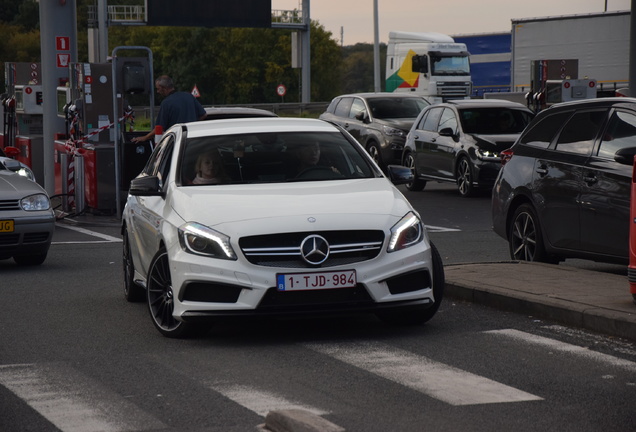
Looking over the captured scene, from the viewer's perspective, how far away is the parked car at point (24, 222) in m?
13.2

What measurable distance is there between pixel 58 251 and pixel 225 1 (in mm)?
40586

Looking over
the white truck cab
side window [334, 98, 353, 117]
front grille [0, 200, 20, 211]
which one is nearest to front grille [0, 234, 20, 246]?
front grille [0, 200, 20, 211]

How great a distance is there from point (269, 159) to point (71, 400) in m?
3.30

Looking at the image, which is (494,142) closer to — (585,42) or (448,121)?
(448,121)

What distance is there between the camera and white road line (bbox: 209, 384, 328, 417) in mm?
6344

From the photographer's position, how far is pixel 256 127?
32.3 ft

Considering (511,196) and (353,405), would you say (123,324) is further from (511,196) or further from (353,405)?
(511,196)

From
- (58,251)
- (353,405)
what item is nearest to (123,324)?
(353,405)

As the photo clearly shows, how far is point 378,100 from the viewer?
94.5 feet

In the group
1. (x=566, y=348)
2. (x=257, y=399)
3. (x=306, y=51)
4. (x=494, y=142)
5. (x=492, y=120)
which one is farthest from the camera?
(x=306, y=51)

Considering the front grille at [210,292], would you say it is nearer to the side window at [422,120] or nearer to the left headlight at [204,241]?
the left headlight at [204,241]

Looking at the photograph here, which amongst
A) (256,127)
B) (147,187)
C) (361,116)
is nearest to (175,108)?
(256,127)

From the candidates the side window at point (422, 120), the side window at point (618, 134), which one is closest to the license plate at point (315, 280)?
the side window at point (618, 134)

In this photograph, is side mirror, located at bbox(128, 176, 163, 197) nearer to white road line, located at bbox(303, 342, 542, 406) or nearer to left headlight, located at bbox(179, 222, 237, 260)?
left headlight, located at bbox(179, 222, 237, 260)
